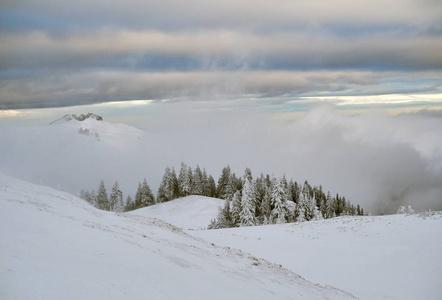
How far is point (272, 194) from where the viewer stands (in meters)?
59.2

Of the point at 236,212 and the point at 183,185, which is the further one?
the point at 183,185

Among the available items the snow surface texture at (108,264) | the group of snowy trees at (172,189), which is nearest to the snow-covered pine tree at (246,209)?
the group of snowy trees at (172,189)

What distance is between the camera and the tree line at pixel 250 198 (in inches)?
2237

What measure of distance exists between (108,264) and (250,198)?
4620cm

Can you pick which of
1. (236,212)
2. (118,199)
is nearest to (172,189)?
(118,199)

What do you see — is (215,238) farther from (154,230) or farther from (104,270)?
(104,270)

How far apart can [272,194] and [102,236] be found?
4827 centimetres

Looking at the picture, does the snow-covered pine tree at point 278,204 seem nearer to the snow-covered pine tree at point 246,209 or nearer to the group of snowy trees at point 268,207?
the group of snowy trees at point 268,207

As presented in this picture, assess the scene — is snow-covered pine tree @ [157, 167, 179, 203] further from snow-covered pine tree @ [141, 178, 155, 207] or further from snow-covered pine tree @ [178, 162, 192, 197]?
snow-covered pine tree @ [141, 178, 155, 207]

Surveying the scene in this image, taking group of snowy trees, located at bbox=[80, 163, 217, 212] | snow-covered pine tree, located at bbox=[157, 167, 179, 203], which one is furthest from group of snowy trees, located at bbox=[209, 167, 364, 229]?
snow-covered pine tree, located at bbox=[157, 167, 179, 203]

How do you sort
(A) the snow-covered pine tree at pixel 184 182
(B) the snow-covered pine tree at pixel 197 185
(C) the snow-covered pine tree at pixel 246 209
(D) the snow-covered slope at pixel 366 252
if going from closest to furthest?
1. (D) the snow-covered slope at pixel 366 252
2. (C) the snow-covered pine tree at pixel 246 209
3. (A) the snow-covered pine tree at pixel 184 182
4. (B) the snow-covered pine tree at pixel 197 185

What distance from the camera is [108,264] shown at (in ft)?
35.1

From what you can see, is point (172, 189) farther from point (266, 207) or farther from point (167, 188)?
point (266, 207)

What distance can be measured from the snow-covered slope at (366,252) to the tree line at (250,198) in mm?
21993
